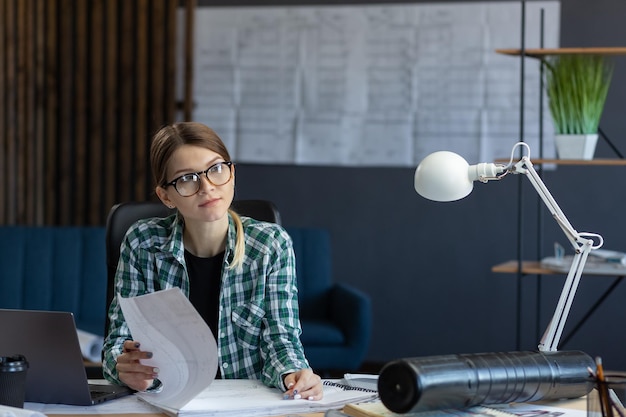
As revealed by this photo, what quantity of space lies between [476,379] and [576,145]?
2.46m

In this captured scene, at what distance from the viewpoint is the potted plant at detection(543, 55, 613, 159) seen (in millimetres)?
3834

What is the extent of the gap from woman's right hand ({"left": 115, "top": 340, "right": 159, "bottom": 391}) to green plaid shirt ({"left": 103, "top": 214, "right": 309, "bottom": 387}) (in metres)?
0.29

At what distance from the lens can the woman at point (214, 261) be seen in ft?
6.91

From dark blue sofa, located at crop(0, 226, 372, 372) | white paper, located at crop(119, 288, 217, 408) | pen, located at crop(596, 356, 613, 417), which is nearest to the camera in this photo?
pen, located at crop(596, 356, 613, 417)

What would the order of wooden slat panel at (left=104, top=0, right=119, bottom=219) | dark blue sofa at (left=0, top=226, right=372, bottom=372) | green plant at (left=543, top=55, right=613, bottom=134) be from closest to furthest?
green plant at (left=543, top=55, right=613, bottom=134)
dark blue sofa at (left=0, top=226, right=372, bottom=372)
wooden slat panel at (left=104, top=0, right=119, bottom=219)

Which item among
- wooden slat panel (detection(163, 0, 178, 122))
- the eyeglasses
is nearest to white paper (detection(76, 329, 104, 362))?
wooden slat panel (detection(163, 0, 178, 122))

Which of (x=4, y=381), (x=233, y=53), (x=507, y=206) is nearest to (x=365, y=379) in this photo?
(x=4, y=381)

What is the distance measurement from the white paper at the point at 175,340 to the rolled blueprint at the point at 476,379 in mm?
303

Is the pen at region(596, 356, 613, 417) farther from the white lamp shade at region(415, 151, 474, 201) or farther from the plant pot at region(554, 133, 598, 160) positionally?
the plant pot at region(554, 133, 598, 160)

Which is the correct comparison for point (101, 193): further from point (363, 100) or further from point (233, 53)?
point (363, 100)

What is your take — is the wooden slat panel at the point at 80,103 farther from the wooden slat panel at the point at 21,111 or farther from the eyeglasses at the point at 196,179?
the eyeglasses at the point at 196,179

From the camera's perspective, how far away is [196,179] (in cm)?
211

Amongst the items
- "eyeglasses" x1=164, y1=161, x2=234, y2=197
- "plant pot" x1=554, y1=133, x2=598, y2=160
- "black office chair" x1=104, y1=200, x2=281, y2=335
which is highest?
"plant pot" x1=554, y1=133, x2=598, y2=160

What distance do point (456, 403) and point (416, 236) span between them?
357cm
